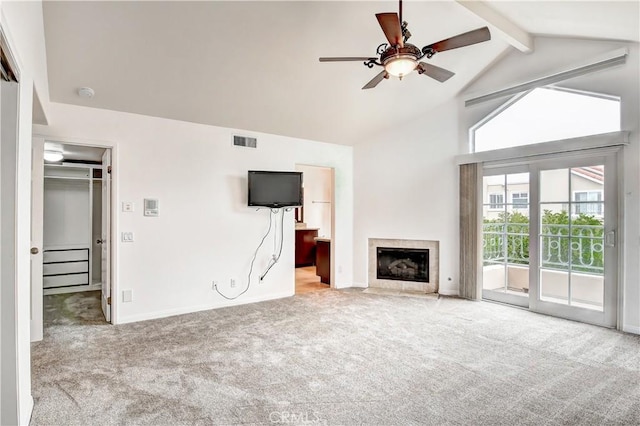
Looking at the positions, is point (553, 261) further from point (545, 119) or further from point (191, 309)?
point (191, 309)

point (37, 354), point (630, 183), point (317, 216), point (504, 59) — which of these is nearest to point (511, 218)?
point (630, 183)

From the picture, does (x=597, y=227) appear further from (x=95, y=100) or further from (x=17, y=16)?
(x=95, y=100)

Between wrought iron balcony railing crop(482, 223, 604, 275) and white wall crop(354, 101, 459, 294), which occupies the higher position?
white wall crop(354, 101, 459, 294)

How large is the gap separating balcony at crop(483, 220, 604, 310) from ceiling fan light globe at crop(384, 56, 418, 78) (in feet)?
9.93

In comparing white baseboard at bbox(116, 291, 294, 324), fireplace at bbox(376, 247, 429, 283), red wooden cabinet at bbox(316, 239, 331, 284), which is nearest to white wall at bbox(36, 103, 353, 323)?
white baseboard at bbox(116, 291, 294, 324)

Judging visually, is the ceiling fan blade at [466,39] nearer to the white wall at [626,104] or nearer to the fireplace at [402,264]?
the white wall at [626,104]

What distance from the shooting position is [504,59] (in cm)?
467

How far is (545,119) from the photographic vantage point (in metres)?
4.36

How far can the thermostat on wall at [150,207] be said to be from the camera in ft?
13.3

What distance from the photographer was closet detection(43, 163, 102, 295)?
Result: 17.9ft

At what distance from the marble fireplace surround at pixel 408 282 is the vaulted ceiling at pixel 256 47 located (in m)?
2.32

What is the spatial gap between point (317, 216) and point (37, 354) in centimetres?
648

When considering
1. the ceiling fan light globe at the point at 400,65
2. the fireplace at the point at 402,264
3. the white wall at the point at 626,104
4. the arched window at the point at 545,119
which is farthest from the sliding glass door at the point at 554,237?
the ceiling fan light globe at the point at 400,65

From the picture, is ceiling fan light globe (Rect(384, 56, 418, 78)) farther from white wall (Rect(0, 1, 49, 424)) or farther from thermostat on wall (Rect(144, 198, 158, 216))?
thermostat on wall (Rect(144, 198, 158, 216))
